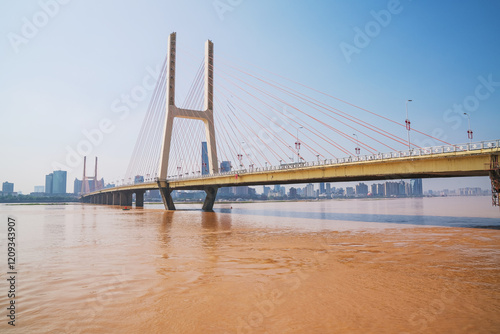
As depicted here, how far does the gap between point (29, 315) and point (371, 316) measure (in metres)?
8.28

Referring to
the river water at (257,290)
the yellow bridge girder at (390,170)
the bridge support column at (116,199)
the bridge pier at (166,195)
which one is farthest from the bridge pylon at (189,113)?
the bridge support column at (116,199)

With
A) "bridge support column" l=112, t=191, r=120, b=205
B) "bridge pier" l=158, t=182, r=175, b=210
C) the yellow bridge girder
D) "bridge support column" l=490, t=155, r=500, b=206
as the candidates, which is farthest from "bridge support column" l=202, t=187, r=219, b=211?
"bridge support column" l=112, t=191, r=120, b=205

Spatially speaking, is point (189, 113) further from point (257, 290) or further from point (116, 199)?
point (116, 199)

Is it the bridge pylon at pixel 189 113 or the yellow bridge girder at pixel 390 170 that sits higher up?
the bridge pylon at pixel 189 113

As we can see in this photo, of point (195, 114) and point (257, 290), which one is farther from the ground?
point (195, 114)

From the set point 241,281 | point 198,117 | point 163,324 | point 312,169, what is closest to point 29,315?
point 163,324

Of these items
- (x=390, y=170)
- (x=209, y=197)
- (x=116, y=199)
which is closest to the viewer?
(x=390, y=170)

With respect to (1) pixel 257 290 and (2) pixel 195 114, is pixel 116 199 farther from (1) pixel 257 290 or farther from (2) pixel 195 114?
(1) pixel 257 290

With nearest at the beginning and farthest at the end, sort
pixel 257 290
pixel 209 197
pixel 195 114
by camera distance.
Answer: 1. pixel 257 290
2. pixel 195 114
3. pixel 209 197

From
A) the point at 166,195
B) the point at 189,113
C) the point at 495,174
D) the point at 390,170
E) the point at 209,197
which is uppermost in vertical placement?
the point at 189,113

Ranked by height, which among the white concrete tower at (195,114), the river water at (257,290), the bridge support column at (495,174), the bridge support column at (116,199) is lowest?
the river water at (257,290)

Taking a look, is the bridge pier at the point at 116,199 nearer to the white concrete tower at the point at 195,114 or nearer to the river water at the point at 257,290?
the white concrete tower at the point at 195,114

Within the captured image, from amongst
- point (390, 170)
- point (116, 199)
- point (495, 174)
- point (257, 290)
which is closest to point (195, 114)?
point (390, 170)

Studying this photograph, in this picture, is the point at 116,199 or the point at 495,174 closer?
the point at 495,174
